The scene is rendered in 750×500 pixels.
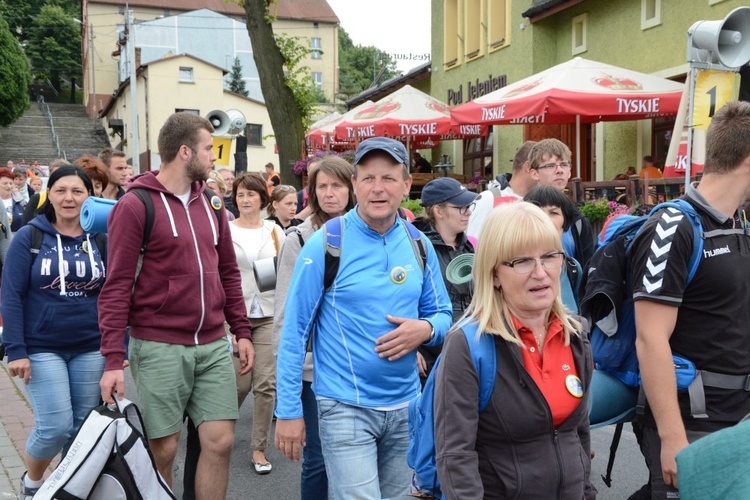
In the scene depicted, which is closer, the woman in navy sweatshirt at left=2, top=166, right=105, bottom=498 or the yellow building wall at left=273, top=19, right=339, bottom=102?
the woman in navy sweatshirt at left=2, top=166, right=105, bottom=498

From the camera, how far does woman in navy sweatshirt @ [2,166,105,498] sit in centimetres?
455

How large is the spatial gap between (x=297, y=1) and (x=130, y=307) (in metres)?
81.9

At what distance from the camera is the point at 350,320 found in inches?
130

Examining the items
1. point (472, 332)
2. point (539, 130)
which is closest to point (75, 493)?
point (472, 332)

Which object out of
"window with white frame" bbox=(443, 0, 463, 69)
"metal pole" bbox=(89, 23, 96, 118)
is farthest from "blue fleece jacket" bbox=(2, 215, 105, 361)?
"metal pole" bbox=(89, 23, 96, 118)

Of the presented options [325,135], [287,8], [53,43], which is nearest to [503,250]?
[325,135]

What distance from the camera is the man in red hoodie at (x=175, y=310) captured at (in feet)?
12.7

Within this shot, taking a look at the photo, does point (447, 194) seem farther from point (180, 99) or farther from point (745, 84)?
point (180, 99)

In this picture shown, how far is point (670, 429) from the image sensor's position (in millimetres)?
2885

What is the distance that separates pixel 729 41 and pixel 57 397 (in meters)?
5.27

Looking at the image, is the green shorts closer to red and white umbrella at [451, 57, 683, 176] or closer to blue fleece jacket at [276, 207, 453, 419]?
blue fleece jacket at [276, 207, 453, 419]

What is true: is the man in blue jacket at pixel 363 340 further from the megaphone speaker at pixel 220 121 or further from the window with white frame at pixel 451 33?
the window with white frame at pixel 451 33

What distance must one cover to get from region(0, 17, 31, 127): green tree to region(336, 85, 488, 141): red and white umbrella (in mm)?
44568

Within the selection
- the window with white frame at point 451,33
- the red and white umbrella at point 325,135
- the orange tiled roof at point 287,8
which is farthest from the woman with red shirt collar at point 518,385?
the orange tiled roof at point 287,8
